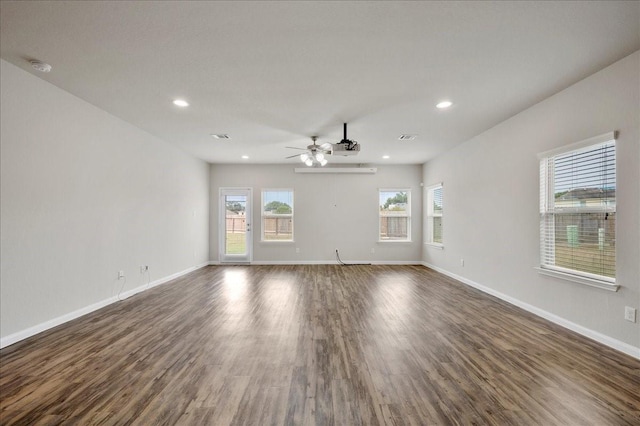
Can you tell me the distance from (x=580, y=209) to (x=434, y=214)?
3.87 metres

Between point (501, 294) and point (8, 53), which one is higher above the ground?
point (8, 53)

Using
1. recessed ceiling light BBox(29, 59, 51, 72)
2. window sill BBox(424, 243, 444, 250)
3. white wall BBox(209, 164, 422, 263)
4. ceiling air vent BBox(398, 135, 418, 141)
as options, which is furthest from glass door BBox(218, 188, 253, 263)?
recessed ceiling light BBox(29, 59, 51, 72)

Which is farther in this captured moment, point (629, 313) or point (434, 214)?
point (434, 214)

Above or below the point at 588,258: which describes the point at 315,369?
below

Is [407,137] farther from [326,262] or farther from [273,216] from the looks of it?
[273,216]

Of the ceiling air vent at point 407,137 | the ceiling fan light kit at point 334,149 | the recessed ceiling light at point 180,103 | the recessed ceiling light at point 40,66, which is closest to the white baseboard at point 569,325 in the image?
the ceiling air vent at point 407,137

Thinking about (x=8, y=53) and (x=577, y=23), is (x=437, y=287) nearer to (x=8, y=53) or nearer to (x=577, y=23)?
(x=577, y=23)

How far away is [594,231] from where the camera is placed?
2.97 metres

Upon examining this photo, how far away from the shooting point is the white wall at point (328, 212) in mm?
7594

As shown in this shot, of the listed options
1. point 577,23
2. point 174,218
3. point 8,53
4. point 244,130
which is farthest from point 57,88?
point 577,23

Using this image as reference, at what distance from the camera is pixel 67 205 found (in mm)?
3340

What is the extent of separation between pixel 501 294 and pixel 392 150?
3438 millimetres

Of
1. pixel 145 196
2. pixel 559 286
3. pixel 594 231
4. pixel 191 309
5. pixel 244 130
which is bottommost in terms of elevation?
pixel 191 309

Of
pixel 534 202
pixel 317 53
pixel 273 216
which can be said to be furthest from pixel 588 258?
pixel 273 216
